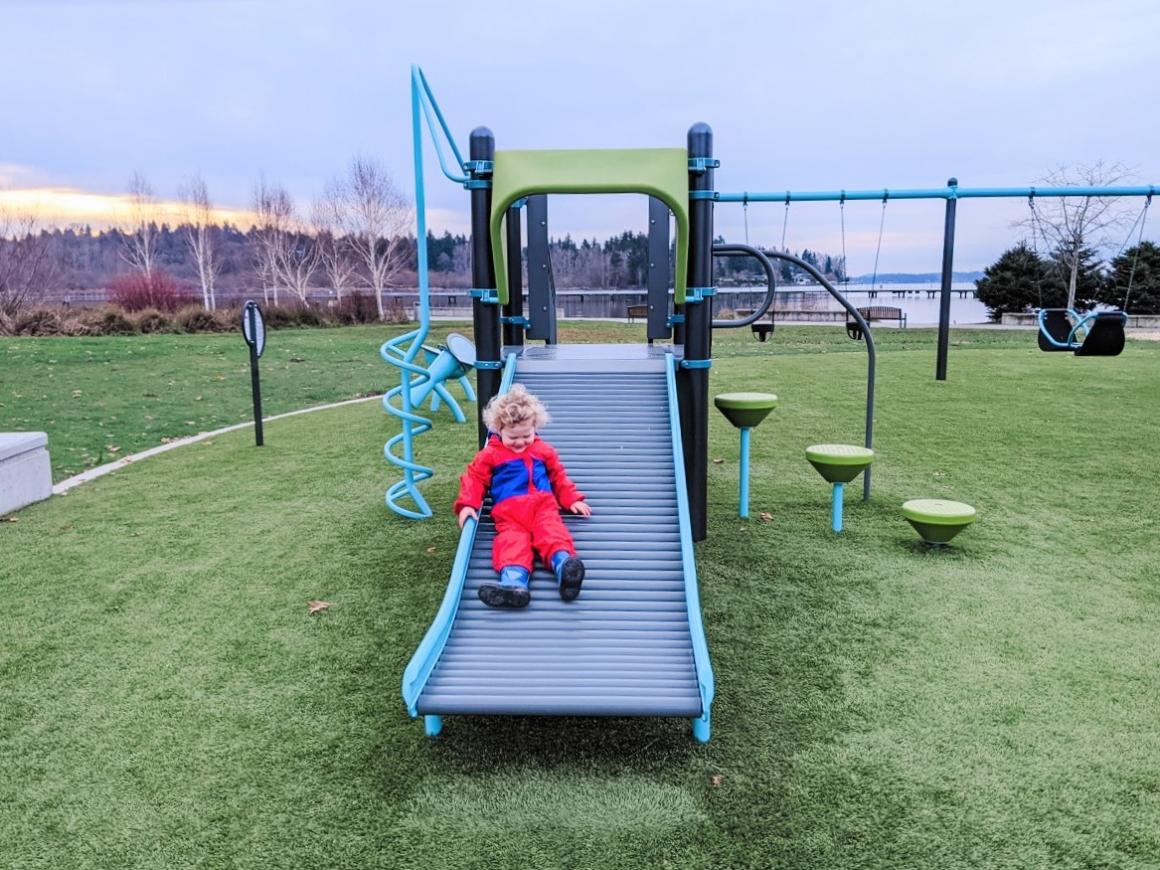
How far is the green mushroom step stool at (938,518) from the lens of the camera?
5.19 metres

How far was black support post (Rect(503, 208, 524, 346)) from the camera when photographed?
6.13 m

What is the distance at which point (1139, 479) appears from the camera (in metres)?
7.12

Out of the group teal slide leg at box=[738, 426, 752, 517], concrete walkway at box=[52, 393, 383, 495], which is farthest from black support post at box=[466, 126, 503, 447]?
concrete walkway at box=[52, 393, 383, 495]

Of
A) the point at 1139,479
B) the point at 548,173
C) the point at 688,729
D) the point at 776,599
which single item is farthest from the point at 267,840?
the point at 1139,479

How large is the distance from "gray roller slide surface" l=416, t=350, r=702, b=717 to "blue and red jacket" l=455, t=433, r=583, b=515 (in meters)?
0.20

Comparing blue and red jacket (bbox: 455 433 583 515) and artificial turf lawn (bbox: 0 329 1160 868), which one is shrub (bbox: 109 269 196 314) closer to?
artificial turf lawn (bbox: 0 329 1160 868)

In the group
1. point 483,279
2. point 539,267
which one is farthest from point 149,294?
point 483,279

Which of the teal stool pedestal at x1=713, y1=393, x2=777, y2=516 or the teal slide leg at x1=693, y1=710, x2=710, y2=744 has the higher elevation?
the teal stool pedestal at x1=713, y1=393, x2=777, y2=516

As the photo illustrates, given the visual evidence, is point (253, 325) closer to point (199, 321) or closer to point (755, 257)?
point (755, 257)

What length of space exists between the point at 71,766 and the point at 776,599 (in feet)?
11.0

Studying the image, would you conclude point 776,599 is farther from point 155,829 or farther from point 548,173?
point 155,829

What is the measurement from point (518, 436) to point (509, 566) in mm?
701

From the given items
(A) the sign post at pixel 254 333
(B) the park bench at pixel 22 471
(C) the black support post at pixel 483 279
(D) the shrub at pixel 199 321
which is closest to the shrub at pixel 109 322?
(D) the shrub at pixel 199 321

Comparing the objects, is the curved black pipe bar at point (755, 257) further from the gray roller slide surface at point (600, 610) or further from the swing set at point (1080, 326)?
the swing set at point (1080, 326)
